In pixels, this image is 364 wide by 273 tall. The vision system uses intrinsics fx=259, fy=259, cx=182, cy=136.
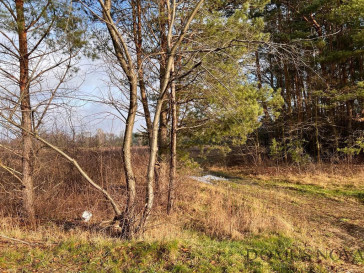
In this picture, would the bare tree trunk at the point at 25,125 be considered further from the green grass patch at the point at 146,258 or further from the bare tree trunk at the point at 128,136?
the green grass patch at the point at 146,258

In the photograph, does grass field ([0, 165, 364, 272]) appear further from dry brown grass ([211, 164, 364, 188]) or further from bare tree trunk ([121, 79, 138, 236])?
dry brown grass ([211, 164, 364, 188])

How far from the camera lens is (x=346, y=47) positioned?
44.5 ft

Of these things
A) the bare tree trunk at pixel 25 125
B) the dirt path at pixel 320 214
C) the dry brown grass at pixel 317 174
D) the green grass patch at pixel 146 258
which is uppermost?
the bare tree trunk at pixel 25 125

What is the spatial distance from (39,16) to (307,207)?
9.33m

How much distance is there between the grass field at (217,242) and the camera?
12.1 feet

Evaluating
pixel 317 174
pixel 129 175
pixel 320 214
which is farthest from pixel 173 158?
pixel 317 174

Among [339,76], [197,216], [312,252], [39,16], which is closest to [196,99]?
[197,216]

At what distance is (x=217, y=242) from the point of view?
16.4ft

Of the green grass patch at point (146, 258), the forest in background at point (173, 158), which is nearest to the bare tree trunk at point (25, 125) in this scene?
the forest in background at point (173, 158)

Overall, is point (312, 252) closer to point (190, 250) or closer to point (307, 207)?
point (190, 250)

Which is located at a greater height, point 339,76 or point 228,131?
point 339,76

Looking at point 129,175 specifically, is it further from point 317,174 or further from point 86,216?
point 317,174

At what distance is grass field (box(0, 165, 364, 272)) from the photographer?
A: 368 cm

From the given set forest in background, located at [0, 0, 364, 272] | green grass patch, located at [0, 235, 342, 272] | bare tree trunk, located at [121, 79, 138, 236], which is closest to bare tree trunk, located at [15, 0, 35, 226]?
forest in background, located at [0, 0, 364, 272]
